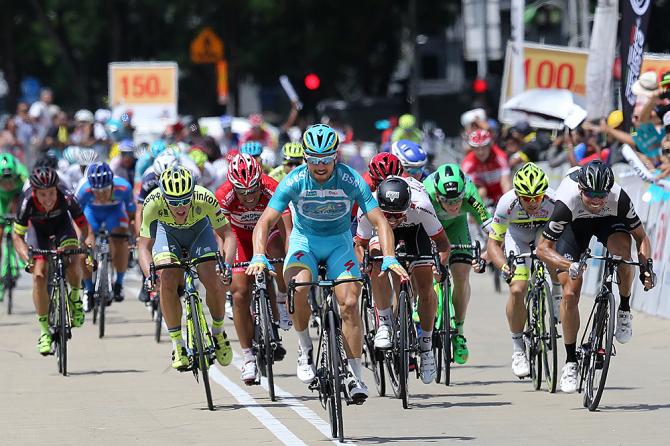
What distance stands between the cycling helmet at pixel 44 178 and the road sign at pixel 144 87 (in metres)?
21.8

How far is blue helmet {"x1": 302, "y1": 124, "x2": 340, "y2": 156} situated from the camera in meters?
11.5

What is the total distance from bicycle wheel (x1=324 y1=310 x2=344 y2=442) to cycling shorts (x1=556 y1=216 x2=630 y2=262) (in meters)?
2.22

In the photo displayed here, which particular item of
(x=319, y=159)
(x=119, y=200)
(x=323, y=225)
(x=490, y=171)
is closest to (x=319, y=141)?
(x=319, y=159)

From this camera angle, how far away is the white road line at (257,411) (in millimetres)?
11092

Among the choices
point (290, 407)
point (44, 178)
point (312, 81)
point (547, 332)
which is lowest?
point (290, 407)

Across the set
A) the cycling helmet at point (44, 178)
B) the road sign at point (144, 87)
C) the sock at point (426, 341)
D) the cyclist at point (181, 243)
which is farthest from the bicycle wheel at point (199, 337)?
the road sign at point (144, 87)

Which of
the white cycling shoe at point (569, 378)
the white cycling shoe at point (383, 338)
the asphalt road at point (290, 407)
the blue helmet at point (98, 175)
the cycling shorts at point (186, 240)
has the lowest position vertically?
the asphalt road at point (290, 407)

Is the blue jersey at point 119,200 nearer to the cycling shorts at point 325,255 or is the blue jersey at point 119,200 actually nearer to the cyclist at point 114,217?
the cyclist at point 114,217

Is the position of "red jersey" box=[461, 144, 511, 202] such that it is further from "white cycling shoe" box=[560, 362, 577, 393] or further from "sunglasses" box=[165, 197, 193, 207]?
"sunglasses" box=[165, 197, 193, 207]

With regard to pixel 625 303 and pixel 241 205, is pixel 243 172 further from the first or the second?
pixel 625 303

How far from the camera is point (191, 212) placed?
1306 cm

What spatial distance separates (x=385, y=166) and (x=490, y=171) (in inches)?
288

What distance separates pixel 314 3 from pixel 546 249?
127 feet

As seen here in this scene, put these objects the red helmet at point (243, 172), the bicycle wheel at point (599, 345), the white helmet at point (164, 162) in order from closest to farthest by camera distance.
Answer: the bicycle wheel at point (599, 345) < the red helmet at point (243, 172) < the white helmet at point (164, 162)
